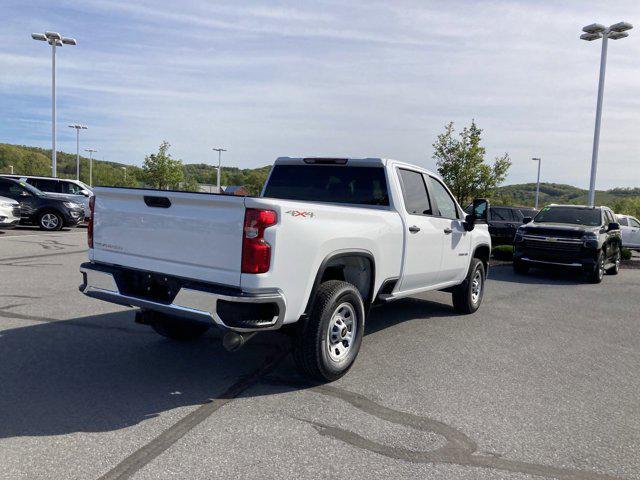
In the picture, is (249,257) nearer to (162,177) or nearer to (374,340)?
(374,340)

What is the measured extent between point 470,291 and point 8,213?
14.4 m

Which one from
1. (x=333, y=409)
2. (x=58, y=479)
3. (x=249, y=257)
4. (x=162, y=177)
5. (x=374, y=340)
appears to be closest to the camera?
(x=58, y=479)

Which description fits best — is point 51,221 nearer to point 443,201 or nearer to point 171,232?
point 443,201

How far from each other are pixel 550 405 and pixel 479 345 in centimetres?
180

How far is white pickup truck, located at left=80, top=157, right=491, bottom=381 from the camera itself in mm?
3859

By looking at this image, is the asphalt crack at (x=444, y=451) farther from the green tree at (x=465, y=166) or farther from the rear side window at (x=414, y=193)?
the green tree at (x=465, y=166)

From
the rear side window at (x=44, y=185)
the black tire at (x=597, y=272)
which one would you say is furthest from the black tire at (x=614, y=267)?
the rear side window at (x=44, y=185)

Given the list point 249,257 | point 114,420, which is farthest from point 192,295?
point 114,420

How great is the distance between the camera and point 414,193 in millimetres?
6160

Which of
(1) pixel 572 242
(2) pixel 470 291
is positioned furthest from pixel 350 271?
(1) pixel 572 242

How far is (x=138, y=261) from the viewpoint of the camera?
4.39 m

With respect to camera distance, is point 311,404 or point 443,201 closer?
point 311,404

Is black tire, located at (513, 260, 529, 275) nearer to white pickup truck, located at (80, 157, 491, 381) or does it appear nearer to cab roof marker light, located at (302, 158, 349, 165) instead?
white pickup truck, located at (80, 157, 491, 381)

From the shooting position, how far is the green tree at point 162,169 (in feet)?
218
